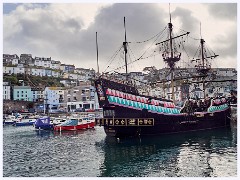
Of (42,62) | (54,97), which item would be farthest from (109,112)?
(42,62)

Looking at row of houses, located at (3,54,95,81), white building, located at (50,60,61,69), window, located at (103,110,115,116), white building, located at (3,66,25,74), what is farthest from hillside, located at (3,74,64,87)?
window, located at (103,110,115,116)

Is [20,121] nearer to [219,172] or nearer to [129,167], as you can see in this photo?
[129,167]

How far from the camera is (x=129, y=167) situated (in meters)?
20.6

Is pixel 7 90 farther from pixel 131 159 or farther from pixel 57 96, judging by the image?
pixel 131 159

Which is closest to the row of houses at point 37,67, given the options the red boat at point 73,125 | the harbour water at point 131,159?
the red boat at point 73,125

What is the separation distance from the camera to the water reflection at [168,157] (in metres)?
18.9

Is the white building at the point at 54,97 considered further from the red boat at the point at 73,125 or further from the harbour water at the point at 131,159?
the harbour water at the point at 131,159

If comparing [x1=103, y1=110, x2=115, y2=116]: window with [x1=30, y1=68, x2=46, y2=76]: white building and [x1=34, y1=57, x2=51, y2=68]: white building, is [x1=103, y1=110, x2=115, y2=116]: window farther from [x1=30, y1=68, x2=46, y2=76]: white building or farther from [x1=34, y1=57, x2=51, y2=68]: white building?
[x1=34, y1=57, x2=51, y2=68]: white building

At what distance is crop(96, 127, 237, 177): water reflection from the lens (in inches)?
742

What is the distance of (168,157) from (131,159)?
3078 millimetres

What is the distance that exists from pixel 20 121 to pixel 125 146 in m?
45.7

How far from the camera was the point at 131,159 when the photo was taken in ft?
76.3

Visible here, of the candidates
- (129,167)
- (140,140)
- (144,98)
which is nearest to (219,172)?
(129,167)

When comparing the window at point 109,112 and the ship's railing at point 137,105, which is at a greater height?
the ship's railing at point 137,105
